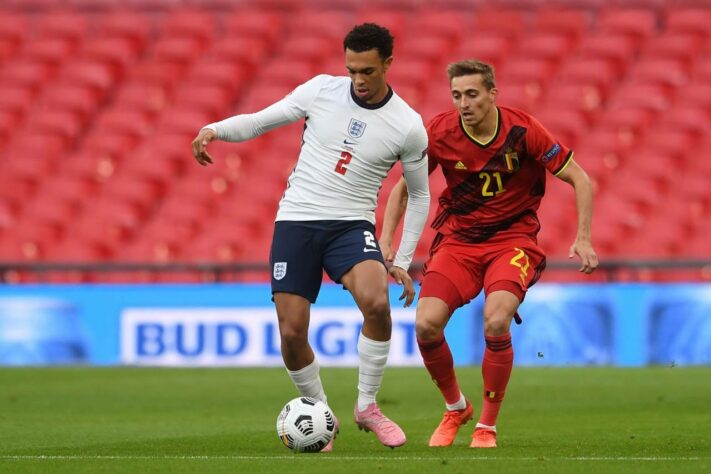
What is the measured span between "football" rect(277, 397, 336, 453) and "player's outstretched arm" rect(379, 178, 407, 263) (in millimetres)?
1055

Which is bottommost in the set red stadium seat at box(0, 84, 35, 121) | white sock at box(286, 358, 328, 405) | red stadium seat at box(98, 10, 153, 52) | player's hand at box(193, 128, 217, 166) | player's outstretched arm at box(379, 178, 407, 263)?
white sock at box(286, 358, 328, 405)

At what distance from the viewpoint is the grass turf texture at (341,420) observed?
738 cm

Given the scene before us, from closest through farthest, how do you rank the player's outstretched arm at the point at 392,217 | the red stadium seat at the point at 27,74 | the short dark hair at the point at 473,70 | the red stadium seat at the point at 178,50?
1. the short dark hair at the point at 473,70
2. the player's outstretched arm at the point at 392,217
3. the red stadium seat at the point at 178,50
4. the red stadium seat at the point at 27,74

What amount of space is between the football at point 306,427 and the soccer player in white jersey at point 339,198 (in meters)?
0.15

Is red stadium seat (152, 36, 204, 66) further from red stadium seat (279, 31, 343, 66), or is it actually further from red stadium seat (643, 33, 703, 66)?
red stadium seat (643, 33, 703, 66)

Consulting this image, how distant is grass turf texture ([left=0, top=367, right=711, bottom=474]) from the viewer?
7.38 meters

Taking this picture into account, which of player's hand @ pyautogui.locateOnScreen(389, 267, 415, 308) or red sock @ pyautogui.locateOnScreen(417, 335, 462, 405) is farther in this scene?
red sock @ pyautogui.locateOnScreen(417, 335, 462, 405)

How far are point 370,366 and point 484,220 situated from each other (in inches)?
45.9

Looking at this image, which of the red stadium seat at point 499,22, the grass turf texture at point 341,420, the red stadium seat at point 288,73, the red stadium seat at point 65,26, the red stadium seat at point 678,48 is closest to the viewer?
the grass turf texture at point 341,420

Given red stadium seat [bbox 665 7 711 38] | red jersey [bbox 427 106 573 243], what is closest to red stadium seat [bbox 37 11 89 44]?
red stadium seat [bbox 665 7 711 38]

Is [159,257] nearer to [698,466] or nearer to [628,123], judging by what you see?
[628,123]

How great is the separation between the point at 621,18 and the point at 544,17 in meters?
1.16

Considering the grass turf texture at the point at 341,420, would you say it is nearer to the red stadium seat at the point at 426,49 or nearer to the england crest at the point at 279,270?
the england crest at the point at 279,270

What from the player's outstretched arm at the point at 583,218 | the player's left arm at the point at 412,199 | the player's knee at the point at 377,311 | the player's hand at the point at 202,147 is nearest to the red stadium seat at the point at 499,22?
the player's outstretched arm at the point at 583,218
